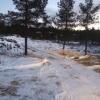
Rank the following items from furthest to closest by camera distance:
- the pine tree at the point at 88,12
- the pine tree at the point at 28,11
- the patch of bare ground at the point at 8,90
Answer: the pine tree at the point at 88,12, the pine tree at the point at 28,11, the patch of bare ground at the point at 8,90

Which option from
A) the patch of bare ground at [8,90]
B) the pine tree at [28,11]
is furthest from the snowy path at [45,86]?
the pine tree at [28,11]

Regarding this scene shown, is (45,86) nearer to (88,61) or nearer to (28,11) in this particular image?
(88,61)

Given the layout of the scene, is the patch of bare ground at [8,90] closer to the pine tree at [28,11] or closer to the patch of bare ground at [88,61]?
the patch of bare ground at [88,61]

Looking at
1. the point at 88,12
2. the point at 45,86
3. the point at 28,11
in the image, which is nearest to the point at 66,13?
the point at 88,12

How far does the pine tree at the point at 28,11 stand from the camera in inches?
1288

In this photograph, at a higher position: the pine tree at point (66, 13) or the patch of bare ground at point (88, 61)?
the pine tree at point (66, 13)

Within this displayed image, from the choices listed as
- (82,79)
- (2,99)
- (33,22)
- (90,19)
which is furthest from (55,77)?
(90,19)

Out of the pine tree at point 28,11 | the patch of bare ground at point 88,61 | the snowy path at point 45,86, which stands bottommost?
the patch of bare ground at point 88,61

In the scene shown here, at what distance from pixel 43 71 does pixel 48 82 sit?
3895mm

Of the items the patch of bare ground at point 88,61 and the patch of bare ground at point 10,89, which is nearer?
the patch of bare ground at point 10,89

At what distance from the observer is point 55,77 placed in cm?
1664

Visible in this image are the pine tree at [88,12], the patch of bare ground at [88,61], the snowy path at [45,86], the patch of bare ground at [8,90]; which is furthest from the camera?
the pine tree at [88,12]

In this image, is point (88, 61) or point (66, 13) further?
point (66, 13)

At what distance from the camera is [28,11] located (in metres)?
32.8
